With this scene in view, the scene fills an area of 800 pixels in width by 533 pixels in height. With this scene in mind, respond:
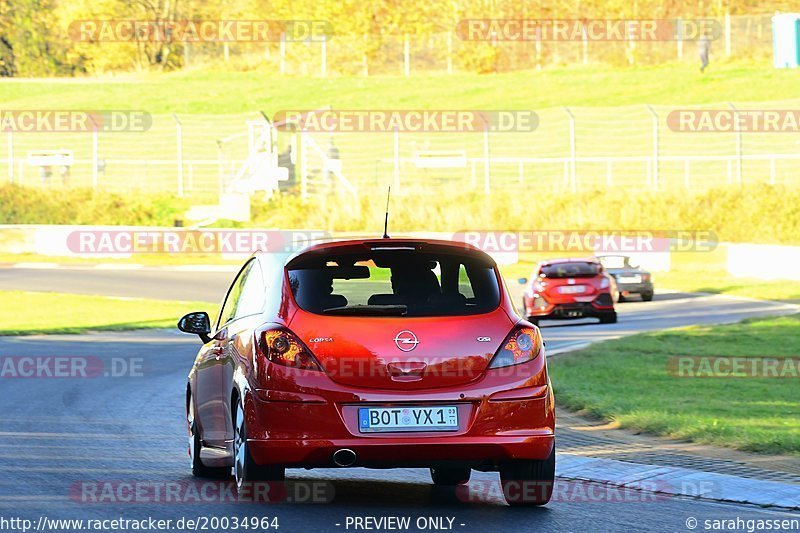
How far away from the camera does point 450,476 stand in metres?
10.2

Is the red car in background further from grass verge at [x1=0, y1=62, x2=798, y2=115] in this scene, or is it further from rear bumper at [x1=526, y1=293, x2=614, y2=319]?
grass verge at [x1=0, y1=62, x2=798, y2=115]

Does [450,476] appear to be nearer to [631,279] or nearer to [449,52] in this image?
[631,279]

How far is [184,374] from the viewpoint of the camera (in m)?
20.3

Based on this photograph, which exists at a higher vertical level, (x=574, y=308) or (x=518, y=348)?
(x=518, y=348)

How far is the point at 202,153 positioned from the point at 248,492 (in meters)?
54.8

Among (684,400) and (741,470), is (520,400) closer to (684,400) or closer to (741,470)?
(741,470)

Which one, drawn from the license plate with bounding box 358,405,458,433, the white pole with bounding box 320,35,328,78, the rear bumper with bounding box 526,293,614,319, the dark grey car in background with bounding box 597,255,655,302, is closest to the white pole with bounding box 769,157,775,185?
the dark grey car in background with bounding box 597,255,655,302

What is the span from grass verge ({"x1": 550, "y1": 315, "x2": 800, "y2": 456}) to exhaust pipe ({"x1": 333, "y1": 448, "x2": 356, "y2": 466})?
4.57 m

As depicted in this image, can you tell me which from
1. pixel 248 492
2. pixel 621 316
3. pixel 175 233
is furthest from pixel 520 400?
pixel 175 233

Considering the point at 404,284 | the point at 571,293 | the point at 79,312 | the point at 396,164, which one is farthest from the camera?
the point at 396,164

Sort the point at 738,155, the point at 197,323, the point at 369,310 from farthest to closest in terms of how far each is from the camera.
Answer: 1. the point at 738,155
2. the point at 197,323
3. the point at 369,310

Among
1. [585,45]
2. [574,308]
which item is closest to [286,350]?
[574,308]

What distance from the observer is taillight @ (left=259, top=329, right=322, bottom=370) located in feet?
28.3

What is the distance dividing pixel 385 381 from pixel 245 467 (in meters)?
0.97
